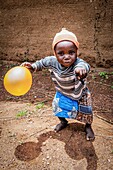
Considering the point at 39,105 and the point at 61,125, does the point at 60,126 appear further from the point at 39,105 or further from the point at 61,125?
the point at 39,105

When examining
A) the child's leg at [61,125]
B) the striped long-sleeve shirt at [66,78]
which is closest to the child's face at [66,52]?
the striped long-sleeve shirt at [66,78]

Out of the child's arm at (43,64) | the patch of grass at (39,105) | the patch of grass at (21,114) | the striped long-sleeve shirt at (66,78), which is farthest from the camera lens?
the patch of grass at (39,105)

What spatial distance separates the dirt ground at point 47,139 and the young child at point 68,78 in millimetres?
201

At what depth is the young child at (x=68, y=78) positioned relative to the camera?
188 centimetres

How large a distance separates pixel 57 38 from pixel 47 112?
4.65ft

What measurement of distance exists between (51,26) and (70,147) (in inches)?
116

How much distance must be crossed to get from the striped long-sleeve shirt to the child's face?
0.37 ft

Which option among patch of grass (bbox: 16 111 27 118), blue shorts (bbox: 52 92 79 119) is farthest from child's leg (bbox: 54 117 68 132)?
patch of grass (bbox: 16 111 27 118)

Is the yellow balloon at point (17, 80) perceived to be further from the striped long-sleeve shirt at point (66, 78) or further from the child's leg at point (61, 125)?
the child's leg at point (61, 125)

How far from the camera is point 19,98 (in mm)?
3594

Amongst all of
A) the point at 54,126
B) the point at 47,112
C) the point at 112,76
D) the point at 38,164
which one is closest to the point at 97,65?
the point at 112,76

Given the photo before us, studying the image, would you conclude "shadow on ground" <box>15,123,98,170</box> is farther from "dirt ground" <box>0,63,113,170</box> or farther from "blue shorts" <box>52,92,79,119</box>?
"blue shorts" <box>52,92,79,119</box>

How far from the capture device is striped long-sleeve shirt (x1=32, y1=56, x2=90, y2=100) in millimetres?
2018

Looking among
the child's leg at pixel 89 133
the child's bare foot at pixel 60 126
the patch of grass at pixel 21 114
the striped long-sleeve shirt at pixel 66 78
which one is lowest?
the child's leg at pixel 89 133
